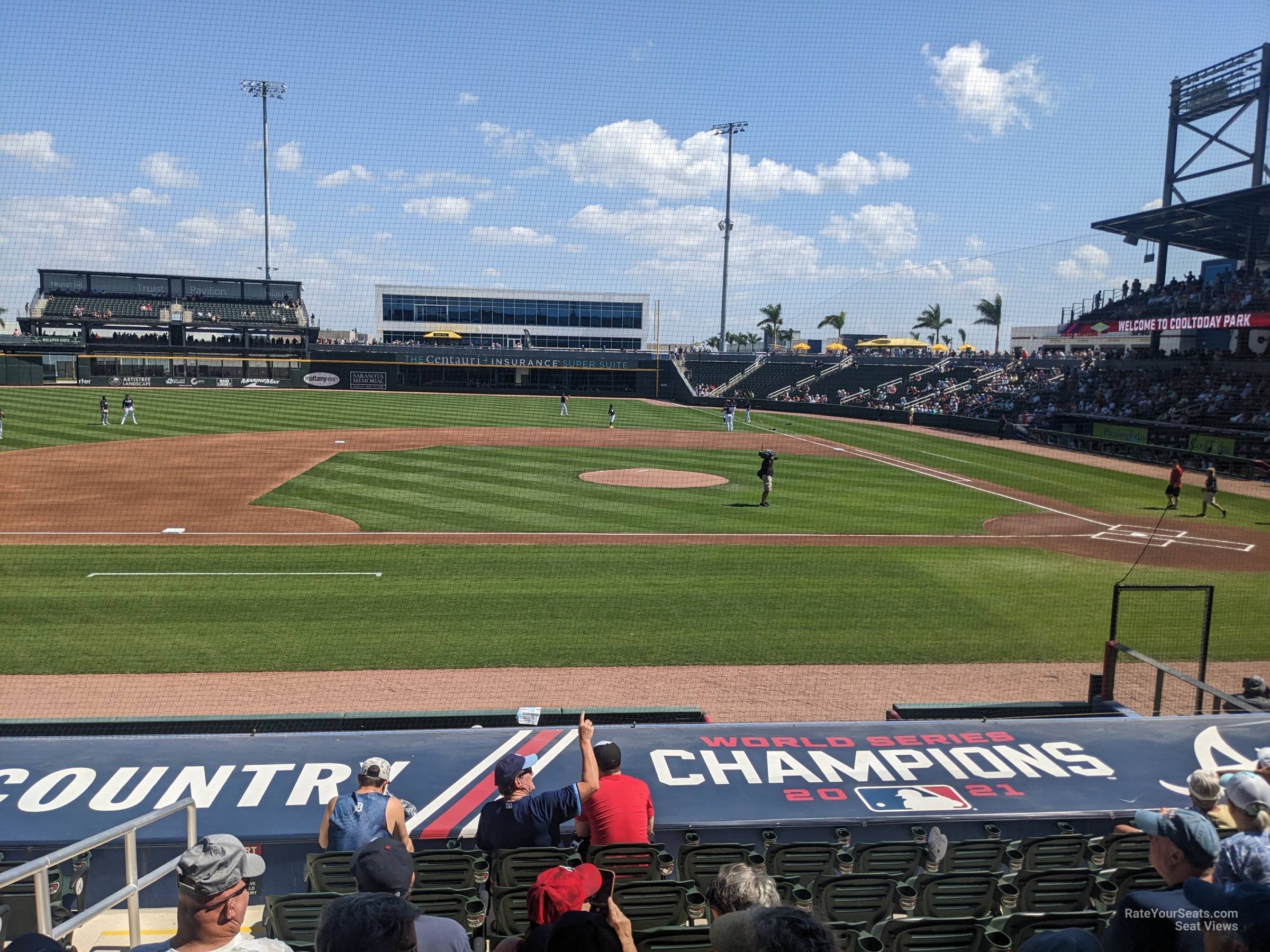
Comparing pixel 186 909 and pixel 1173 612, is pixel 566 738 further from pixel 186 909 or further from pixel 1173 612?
pixel 1173 612

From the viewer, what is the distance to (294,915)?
3.97m

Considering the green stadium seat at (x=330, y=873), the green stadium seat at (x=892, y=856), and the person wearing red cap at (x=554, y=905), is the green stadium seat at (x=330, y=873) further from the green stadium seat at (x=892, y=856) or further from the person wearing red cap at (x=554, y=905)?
the green stadium seat at (x=892, y=856)

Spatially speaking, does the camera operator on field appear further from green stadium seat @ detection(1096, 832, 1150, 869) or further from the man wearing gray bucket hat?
the man wearing gray bucket hat

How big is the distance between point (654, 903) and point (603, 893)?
666 millimetres

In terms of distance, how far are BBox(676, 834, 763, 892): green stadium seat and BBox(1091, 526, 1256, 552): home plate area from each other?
16.3m

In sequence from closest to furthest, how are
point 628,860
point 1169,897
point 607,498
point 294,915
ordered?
point 1169,897 < point 294,915 < point 628,860 < point 607,498

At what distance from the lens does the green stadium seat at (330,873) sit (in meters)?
4.58

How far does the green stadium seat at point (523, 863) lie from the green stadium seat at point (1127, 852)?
304cm

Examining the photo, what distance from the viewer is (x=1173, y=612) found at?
13297 millimetres

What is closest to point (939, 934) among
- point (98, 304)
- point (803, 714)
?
point (803, 714)

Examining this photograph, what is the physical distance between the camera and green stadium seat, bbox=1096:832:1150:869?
16.7 feet

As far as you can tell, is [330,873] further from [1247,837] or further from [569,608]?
[569,608]

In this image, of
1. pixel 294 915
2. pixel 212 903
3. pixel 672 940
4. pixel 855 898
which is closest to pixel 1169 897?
pixel 855 898

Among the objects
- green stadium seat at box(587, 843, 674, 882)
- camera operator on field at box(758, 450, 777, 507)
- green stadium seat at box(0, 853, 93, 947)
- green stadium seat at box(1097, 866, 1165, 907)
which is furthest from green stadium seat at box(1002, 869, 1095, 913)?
camera operator on field at box(758, 450, 777, 507)
